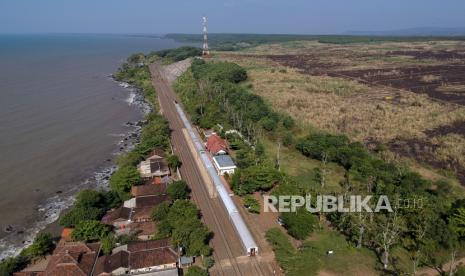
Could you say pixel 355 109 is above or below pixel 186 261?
above

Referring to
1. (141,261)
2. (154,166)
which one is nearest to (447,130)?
(154,166)

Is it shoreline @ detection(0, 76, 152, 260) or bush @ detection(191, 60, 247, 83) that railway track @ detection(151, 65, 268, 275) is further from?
bush @ detection(191, 60, 247, 83)

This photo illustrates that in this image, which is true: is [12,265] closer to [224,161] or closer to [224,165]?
[224,165]

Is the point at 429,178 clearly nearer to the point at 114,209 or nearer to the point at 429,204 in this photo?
the point at 429,204

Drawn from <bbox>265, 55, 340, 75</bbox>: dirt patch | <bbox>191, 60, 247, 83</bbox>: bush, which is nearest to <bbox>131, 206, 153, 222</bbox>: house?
<bbox>191, 60, 247, 83</bbox>: bush

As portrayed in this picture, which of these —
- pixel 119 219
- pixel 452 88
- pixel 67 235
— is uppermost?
pixel 452 88

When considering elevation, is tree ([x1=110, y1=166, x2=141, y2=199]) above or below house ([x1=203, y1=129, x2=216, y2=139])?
below

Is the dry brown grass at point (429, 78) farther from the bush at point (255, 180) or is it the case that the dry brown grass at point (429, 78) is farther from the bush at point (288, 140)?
the bush at point (255, 180)
